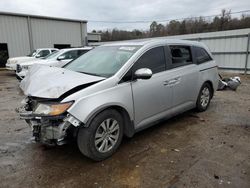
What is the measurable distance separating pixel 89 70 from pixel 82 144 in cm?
130

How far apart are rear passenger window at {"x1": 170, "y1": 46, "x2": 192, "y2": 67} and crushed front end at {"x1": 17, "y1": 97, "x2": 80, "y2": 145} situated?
7.76 ft

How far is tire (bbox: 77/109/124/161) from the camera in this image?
2.84 meters

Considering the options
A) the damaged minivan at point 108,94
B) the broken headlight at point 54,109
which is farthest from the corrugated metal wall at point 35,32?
the broken headlight at point 54,109

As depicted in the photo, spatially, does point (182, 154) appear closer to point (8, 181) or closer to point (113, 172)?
point (113, 172)

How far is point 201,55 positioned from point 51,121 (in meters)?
3.79

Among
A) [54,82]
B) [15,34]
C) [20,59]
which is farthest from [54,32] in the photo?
[54,82]

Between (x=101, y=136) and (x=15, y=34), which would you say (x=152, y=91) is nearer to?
(x=101, y=136)

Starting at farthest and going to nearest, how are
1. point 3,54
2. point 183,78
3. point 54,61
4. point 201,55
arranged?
point 3,54
point 54,61
point 201,55
point 183,78

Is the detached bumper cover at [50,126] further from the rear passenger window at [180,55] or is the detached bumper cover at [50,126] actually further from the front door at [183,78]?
the rear passenger window at [180,55]

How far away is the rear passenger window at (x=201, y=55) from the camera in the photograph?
16.1 feet

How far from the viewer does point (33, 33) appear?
1911cm

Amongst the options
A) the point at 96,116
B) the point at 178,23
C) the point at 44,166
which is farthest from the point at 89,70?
the point at 178,23

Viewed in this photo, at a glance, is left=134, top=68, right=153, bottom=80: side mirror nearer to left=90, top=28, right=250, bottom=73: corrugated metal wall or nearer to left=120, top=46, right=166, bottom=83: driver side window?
left=120, top=46, right=166, bottom=83: driver side window

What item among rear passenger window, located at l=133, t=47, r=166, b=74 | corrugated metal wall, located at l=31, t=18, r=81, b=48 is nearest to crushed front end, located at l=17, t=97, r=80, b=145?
rear passenger window, located at l=133, t=47, r=166, b=74
